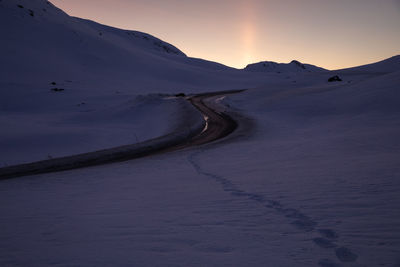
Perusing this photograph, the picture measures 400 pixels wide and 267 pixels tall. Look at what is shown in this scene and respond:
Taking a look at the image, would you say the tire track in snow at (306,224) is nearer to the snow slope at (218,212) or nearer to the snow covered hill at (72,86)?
the snow slope at (218,212)

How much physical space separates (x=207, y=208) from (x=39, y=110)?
32628 mm

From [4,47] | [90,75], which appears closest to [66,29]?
[4,47]

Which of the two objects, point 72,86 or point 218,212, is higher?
point 72,86

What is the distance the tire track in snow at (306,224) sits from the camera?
2.76 m

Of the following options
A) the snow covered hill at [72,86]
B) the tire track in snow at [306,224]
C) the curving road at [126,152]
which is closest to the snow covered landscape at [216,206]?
the tire track in snow at [306,224]

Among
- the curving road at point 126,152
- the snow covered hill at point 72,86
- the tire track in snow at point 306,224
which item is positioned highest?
Result: the snow covered hill at point 72,86

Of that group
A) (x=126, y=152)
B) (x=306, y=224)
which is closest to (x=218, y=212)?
(x=306, y=224)

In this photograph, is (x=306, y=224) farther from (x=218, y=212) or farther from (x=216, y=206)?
(x=216, y=206)

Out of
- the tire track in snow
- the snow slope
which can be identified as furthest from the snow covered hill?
the tire track in snow

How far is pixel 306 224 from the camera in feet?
11.9

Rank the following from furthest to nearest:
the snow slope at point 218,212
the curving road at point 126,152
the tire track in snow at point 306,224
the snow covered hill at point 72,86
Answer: the snow covered hill at point 72,86 → the curving road at point 126,152 → the snow slope at point 218,212 → the tire track in snow at point 306,224

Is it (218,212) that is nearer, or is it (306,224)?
(306,224)

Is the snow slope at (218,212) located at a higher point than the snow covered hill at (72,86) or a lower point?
lower

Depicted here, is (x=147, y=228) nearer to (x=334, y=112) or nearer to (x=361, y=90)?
(x=334, y=112)
